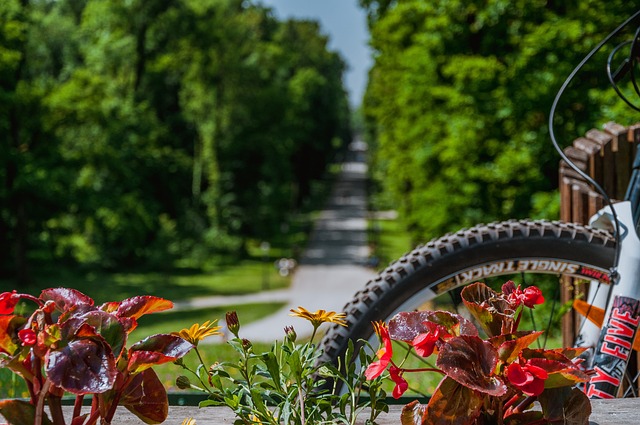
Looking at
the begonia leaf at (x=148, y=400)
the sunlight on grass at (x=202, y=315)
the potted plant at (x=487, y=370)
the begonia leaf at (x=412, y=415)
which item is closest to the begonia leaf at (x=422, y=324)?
the potted plant at (x=487, y=370)

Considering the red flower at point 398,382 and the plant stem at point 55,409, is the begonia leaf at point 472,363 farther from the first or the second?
the plant stem at point 55,409

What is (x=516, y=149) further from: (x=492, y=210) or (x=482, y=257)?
(x=482, y=257)

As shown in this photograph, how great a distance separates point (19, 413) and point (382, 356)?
19.1 inches

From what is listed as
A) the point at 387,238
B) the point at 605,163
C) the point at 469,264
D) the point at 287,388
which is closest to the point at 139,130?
the point at 387,238

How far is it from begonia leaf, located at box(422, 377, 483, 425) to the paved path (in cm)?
1496

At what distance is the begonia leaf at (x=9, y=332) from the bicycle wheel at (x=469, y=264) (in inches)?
44.8

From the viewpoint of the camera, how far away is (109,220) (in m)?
28.8

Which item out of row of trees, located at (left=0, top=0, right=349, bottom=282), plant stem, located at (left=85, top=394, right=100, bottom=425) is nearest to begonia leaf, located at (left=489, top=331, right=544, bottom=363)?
plant stem, located at (left=85, top=394, right=100, bottom=425)

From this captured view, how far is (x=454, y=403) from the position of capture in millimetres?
1070

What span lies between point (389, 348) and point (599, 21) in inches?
439

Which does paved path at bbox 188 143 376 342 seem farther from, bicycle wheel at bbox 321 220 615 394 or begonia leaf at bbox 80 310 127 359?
begonia leaf at bbox 80 310 127 359

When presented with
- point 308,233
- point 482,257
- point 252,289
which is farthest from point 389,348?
point 308,233

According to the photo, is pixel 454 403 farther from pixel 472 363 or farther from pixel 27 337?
pixel 27 337

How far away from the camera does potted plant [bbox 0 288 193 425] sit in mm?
939
